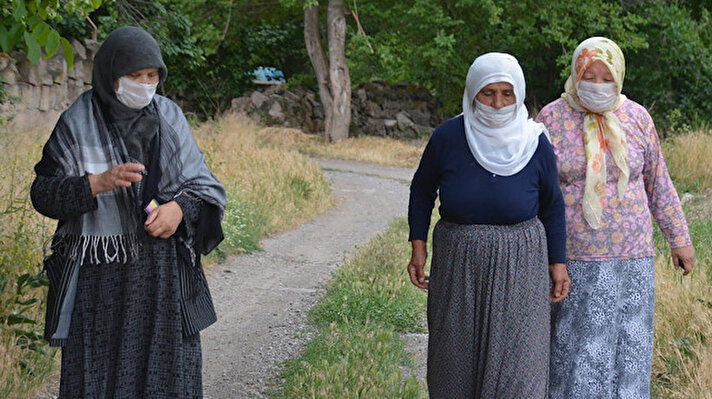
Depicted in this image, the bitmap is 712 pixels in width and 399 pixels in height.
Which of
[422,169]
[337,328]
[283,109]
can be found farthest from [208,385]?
[283,109]

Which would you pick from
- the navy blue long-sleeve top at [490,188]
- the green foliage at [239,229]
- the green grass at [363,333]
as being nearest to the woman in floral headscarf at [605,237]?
the navy blue long-sleeve top at [490,188]

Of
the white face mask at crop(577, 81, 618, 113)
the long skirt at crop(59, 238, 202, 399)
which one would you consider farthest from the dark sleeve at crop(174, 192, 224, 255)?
the white face mask at crop(577, 81, 618, 113)

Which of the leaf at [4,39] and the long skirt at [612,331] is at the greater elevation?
the leaf at [4,39]

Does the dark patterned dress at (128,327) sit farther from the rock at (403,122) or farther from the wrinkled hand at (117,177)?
the rock at (403,122)

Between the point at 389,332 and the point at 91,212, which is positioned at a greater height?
Result: the point at 91,212

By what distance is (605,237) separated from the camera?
3.61 metres

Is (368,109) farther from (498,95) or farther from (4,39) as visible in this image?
(498,95)

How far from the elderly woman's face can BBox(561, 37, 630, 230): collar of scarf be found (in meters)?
0.58

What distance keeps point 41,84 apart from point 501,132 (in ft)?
36.0

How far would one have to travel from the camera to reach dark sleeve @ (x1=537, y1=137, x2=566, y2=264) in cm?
332

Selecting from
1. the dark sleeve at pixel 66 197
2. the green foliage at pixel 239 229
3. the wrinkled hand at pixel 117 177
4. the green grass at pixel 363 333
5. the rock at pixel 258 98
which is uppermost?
the wrinkled hand at pixel 117 177

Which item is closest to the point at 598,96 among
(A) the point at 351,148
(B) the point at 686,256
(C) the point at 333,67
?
(B) the point at 686,256

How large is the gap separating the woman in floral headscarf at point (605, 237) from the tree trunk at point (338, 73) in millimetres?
17225

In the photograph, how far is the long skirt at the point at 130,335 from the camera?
2.99m
